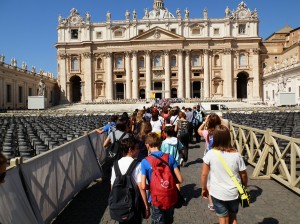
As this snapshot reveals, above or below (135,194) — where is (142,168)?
above

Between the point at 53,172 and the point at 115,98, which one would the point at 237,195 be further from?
the point at 115,98

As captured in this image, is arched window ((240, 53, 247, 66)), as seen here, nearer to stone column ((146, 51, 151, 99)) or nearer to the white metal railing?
stone column ((146, 51, 151, 99))

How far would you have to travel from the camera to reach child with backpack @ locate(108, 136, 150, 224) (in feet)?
13.8

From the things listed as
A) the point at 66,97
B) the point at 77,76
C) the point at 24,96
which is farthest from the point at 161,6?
the point at 24,96

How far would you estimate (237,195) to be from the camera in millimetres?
4418

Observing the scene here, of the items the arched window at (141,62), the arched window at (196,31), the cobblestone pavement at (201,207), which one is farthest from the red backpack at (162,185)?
the arched window at (196,31)

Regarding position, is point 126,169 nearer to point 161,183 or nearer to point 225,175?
point 161,183

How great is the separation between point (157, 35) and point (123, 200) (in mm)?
69033

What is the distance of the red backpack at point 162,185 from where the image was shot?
Result: 4422mm

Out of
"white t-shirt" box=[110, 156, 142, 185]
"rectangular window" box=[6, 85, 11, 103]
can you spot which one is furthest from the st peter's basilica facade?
"white t-shirt" box=[110, 156, 142, 185]

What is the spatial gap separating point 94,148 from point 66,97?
65.0m

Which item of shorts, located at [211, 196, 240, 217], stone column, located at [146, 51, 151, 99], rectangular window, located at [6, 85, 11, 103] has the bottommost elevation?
shorts, located at [211, 196, 240, 217]

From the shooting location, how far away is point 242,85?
254 ft

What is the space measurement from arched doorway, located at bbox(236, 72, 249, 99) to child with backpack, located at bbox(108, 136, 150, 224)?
73862 millimetres
